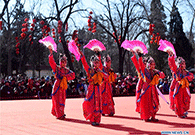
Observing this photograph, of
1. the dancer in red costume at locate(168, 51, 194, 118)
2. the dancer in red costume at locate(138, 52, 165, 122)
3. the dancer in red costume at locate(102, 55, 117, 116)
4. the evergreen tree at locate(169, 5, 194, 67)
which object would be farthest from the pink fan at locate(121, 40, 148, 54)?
the evergreen tree at locate(169, 5, 194, 67)

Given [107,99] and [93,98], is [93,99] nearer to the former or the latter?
[93,98]

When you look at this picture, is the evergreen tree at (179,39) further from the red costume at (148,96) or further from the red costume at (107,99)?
the red costume at (148,96)

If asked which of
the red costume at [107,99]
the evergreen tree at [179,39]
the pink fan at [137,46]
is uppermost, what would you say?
the evergreen tree at [179,39]

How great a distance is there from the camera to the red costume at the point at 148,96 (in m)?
5.95

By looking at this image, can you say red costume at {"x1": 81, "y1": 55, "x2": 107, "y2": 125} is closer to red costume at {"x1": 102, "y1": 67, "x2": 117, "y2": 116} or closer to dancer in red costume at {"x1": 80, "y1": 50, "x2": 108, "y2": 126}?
dancer in red costume at {"x1": 80, "y1": 50, "x2": 108, "y2": 126}

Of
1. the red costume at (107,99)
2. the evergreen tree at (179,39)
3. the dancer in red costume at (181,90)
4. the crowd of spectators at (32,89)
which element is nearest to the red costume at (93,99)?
the red costume at (107,99)

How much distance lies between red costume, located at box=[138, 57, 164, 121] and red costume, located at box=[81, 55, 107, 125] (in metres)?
1.00

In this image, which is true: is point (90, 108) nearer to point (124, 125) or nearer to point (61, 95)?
point (124, 125)

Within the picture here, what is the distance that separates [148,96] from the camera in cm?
600

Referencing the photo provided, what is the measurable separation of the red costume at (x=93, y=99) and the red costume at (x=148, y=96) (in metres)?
1.00

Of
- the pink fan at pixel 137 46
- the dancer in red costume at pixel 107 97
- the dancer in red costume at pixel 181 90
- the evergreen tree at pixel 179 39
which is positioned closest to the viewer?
the pink fan at pixel 137 46

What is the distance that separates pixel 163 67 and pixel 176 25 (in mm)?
5113

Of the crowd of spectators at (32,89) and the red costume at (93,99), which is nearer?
the red costume at (93,99)

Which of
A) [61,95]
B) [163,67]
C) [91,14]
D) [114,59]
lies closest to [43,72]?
[114,59]
